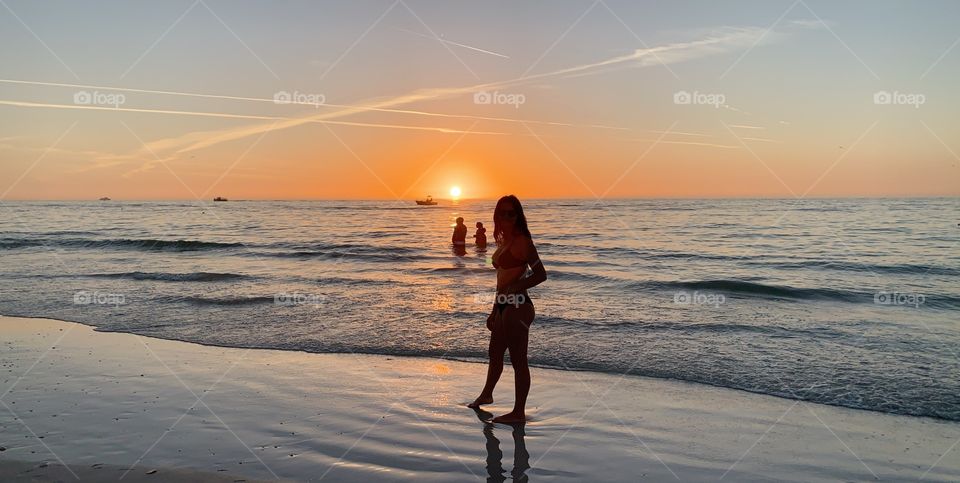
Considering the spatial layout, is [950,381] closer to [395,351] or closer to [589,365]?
[589,365]

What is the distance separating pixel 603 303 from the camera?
49.6 ft

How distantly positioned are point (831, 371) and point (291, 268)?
1859 centimetres

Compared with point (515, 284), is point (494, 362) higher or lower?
lower

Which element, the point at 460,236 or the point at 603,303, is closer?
the point at 603,303

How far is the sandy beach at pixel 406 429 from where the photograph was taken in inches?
193

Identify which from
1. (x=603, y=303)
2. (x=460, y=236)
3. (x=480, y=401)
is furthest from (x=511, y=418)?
(x=460, y=236)

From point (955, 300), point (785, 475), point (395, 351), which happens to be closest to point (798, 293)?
point (955, 300)

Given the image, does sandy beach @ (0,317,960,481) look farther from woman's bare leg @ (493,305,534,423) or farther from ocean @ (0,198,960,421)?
ocean @ (0,198,960,421)

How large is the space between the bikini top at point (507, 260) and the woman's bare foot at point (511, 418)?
4.65 ft

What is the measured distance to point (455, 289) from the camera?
17297 millimetres

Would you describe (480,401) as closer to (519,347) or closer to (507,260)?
(519,347)

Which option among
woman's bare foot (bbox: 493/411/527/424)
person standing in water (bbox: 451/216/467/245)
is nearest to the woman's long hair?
woman's bare foot (bbox: 493/411/527/424)

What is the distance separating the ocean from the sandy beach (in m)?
1.14

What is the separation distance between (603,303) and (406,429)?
9.95m
